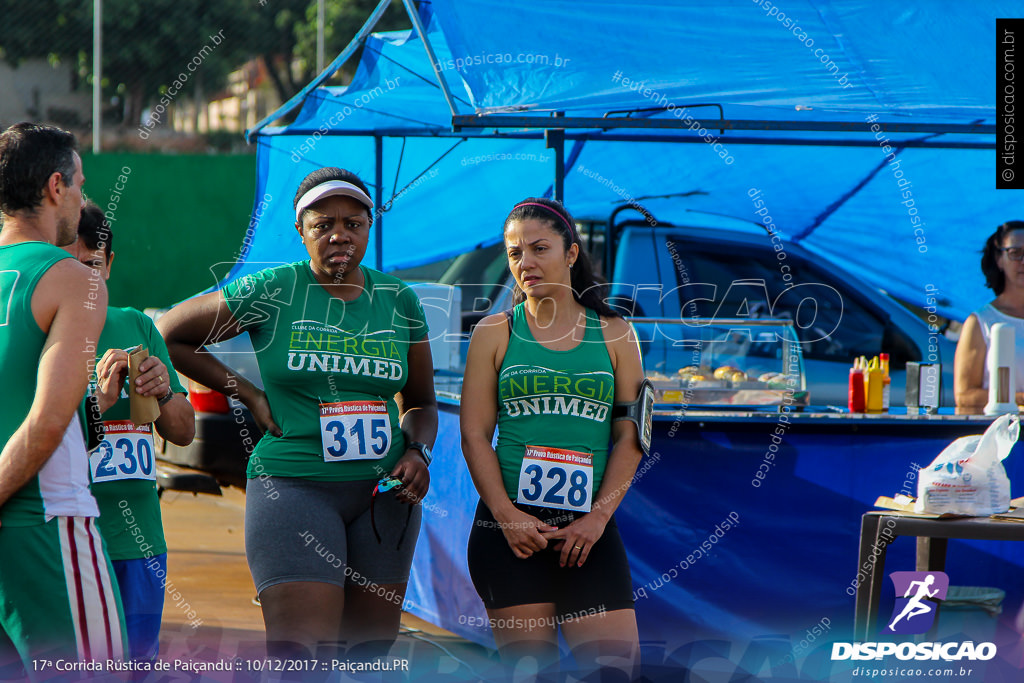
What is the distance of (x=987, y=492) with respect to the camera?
135 inches

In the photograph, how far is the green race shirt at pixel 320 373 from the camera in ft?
9.12

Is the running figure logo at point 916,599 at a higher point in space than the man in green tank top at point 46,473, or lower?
lower

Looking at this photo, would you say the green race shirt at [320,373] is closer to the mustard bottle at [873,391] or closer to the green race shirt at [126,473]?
the green race shirt at [126,473]

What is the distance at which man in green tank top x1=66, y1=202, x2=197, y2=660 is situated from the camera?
2.86 m

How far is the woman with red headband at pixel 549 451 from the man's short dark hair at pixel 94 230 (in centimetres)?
116

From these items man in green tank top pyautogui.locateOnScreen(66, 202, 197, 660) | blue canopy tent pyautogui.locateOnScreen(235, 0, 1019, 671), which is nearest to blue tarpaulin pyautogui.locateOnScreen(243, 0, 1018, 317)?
blue canopy tent pyautogui.locateOnScreen(235, 0, 1019, 671)

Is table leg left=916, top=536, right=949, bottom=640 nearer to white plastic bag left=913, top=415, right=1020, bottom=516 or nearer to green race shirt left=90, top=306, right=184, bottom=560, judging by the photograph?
white plastic bag left=913, top=415, right=1020, bottom=516

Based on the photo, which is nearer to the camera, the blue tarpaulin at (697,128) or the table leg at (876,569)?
the table leg at (876,569)

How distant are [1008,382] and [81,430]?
12.0 ft

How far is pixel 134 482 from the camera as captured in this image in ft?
9.59

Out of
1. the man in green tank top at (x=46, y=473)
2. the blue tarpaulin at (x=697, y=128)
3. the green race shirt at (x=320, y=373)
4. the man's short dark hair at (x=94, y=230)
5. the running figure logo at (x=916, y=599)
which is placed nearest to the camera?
the man in green tank top at (x=46, y=473)

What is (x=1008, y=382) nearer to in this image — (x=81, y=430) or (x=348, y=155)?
(x=81, y=430)

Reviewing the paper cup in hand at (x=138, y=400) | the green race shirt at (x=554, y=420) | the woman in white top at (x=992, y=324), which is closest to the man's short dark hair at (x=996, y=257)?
the woman in white top at (x=992, y=324)

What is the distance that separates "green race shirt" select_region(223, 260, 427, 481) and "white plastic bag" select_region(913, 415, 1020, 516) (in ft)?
6.03
